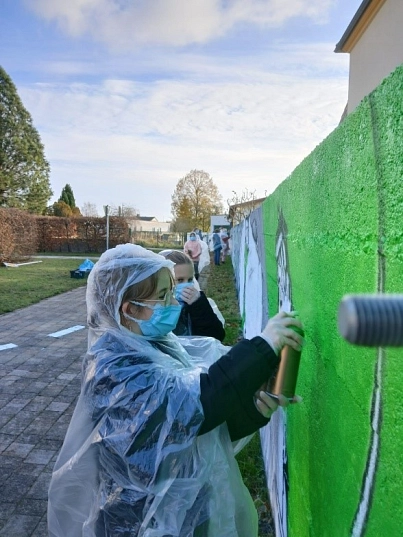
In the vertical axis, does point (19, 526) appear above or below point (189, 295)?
below

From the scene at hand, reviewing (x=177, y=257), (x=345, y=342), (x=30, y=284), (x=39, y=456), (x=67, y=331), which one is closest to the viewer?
(x=345, y=342)

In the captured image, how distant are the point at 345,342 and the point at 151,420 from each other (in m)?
0.77

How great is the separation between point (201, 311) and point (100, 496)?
1.50 metres

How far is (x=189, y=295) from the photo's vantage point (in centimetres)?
299

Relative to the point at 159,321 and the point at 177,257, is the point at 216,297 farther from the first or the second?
the point at 159,321

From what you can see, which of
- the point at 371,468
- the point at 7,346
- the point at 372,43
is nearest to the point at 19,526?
the point at 371,468

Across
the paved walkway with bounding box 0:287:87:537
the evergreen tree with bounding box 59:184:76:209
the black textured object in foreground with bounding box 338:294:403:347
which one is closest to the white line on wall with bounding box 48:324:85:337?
the paved walkway with bounding box 0:287:87:537

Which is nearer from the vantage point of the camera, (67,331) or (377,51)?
(67,331)

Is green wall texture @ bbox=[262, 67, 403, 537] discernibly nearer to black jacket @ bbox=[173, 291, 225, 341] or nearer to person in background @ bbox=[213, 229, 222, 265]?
black jacket @ bbox=[173, 291, 225, 341]

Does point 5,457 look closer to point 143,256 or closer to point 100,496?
point 100,496

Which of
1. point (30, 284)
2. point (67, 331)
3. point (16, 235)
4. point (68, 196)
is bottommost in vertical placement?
point (67, 331)

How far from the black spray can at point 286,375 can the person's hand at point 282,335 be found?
19 mm

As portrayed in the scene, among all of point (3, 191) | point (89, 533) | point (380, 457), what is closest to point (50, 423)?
point (89, 533)

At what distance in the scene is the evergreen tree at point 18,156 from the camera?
37.9 meters
